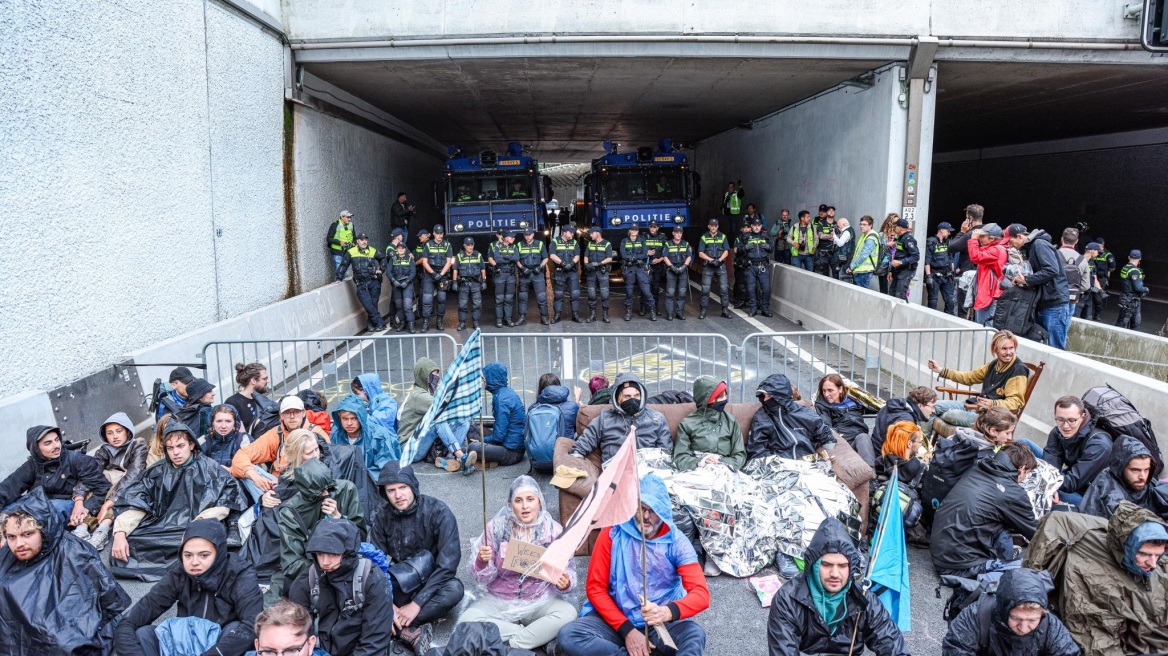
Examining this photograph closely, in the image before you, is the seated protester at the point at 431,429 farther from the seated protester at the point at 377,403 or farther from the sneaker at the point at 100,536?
the sneaker at the point at 100,536

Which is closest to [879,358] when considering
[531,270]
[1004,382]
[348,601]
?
[1004,382]

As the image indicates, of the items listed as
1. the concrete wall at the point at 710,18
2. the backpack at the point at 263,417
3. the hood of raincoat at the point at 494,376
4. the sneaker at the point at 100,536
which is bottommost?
the sneaker at the point at 100,536

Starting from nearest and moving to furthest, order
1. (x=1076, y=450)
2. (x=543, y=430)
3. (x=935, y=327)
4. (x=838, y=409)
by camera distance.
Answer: (x=1076, y=450) → (x=838, y=409) → (x=543, y=430) → (x=935, y=327)

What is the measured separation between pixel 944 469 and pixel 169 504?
5.65 meters

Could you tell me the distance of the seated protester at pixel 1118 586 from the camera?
4172mm

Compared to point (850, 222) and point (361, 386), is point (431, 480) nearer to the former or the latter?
point (361, 386)

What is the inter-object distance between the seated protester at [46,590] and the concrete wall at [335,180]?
10.1 metres

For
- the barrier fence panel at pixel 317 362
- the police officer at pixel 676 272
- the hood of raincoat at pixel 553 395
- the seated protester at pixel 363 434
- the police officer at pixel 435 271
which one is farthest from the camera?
the police officer at pixel 676 272

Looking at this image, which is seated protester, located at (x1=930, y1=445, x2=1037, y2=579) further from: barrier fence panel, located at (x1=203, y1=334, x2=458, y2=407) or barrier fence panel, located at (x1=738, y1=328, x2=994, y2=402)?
barrier fence panel, located at (x1=203, y1=334, x2=458, y2=407)

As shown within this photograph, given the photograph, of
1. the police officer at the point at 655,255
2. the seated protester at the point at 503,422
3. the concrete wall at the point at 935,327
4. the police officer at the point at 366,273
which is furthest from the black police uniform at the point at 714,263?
the seated protester at the point at 503,422

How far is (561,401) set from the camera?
7.97 m

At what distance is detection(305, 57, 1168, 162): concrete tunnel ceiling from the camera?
1525 cm

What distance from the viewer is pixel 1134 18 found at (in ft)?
45.6

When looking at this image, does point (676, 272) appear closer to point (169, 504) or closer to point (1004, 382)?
point (1004, 382)
